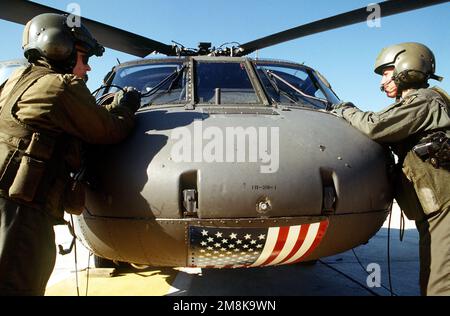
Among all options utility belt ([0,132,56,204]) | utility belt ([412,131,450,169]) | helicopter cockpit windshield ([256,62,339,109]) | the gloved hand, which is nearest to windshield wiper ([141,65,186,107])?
helicopter cockpit windshield ([256,62,339,109])

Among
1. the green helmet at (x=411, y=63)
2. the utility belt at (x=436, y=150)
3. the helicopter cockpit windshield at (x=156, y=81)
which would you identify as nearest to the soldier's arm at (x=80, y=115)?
the helicopter cockpit windshield at (x=156, y=81)

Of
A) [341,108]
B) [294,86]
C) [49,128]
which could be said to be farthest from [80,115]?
[294,86]

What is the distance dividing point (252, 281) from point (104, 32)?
3.33 metres

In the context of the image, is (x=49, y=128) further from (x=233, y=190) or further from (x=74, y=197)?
(x=233, y=190)

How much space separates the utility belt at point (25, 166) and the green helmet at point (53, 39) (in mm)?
604

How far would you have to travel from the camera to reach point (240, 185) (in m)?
Result: 2.22

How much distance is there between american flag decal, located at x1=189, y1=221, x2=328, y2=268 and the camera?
2.26 meters

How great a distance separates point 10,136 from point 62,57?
0.63 metres

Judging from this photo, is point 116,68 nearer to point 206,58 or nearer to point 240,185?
point 206,58

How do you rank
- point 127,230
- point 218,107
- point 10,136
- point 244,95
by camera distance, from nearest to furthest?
point 10,136 → point 127,230 → point 218,107 → point 244,95

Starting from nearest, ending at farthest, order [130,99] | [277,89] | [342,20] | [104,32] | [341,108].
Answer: [130,99], [341,108], [277,89], [342,20], [104,32]

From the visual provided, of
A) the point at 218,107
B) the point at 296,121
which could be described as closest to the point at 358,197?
the point at 296,121

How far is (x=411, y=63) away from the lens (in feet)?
9.51

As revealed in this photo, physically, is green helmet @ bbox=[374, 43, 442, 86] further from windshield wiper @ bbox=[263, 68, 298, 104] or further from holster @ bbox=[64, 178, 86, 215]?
holster @ bbox=[64, 178, 86, 215]
